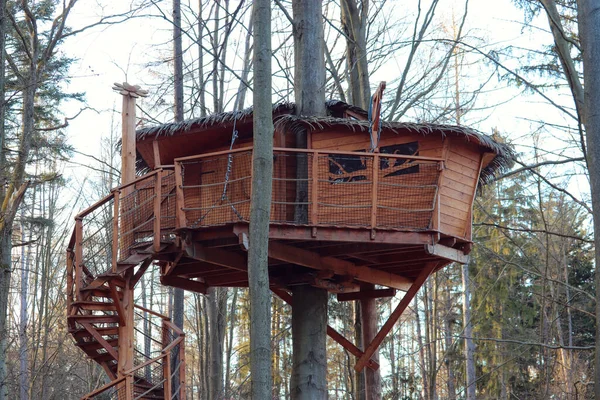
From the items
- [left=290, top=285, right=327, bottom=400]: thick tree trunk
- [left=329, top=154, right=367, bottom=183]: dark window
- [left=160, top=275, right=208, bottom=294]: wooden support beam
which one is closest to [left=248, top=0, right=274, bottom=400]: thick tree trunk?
[left=329, top=154, right=367, bottom=183]: dark window

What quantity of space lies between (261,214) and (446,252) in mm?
3875

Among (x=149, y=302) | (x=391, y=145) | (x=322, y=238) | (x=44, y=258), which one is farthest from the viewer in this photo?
(x=149, y=302)

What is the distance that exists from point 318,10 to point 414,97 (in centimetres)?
426

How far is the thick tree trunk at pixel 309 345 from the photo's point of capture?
39.4 feet

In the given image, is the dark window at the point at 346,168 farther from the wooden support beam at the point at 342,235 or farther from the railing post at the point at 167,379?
the railing post at the point at 167,379

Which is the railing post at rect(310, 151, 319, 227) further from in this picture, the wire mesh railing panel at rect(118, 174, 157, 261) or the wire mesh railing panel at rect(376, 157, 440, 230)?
the wire mesh railing panel at rect(118, 174, 157, 261)

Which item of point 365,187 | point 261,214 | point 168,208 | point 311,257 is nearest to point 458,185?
point 365,187

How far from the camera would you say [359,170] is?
10.9 metres

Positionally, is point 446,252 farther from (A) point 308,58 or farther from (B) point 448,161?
(A) point 308,58

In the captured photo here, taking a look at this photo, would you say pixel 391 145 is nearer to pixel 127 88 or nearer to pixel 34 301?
pixel 127 88

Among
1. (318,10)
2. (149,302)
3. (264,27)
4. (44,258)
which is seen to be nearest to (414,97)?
(318,10)

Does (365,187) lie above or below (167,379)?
above

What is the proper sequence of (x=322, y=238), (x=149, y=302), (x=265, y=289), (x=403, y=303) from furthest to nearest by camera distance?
(x=149, y=302), (x=403, y=303), (x=322, y=238), (x=265, y=289)

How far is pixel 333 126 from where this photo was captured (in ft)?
37.2
